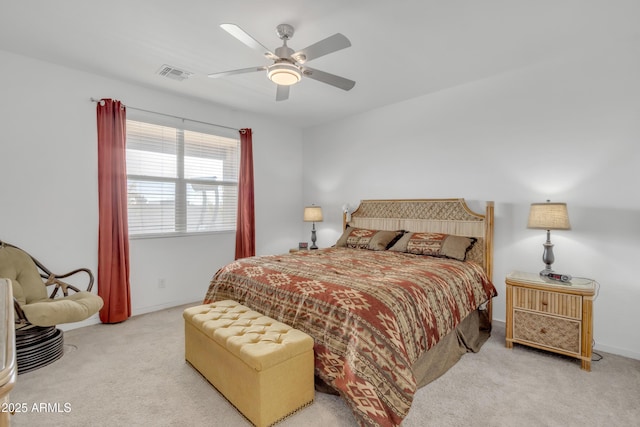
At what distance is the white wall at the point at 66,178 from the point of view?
121 inches

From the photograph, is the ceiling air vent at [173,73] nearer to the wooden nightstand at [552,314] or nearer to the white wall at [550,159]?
the white wall at [550,159]

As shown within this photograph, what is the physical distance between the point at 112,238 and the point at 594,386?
15.3 ft

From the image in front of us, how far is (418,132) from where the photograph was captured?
4.24 meters

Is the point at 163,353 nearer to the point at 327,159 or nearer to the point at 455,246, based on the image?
the point at 455,246

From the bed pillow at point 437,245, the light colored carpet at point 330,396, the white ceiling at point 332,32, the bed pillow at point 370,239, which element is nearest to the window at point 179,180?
the white ceiling at point 332,32

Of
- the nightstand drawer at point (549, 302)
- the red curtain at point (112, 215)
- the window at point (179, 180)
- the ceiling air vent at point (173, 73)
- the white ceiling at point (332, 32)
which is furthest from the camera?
the window at point (179, 180)

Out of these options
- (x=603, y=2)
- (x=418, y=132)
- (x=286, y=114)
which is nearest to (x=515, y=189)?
(x=418, y=132)

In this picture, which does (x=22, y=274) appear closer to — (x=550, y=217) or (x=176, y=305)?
(x=176, y=305)

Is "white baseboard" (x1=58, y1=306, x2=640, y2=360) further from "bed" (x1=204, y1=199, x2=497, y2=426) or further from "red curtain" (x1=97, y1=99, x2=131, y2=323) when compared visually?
"bed" (x1=204, y1=199, x2=497, y2=426)

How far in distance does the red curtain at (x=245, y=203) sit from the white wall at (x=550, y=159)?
2076 millimetres

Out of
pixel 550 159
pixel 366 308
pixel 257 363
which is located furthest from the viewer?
pixel 550 159

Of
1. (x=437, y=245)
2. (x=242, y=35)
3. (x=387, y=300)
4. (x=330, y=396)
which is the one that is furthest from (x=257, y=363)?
(x=437, y=245)

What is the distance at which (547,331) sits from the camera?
107 inches

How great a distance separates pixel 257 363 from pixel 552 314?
2545mm
